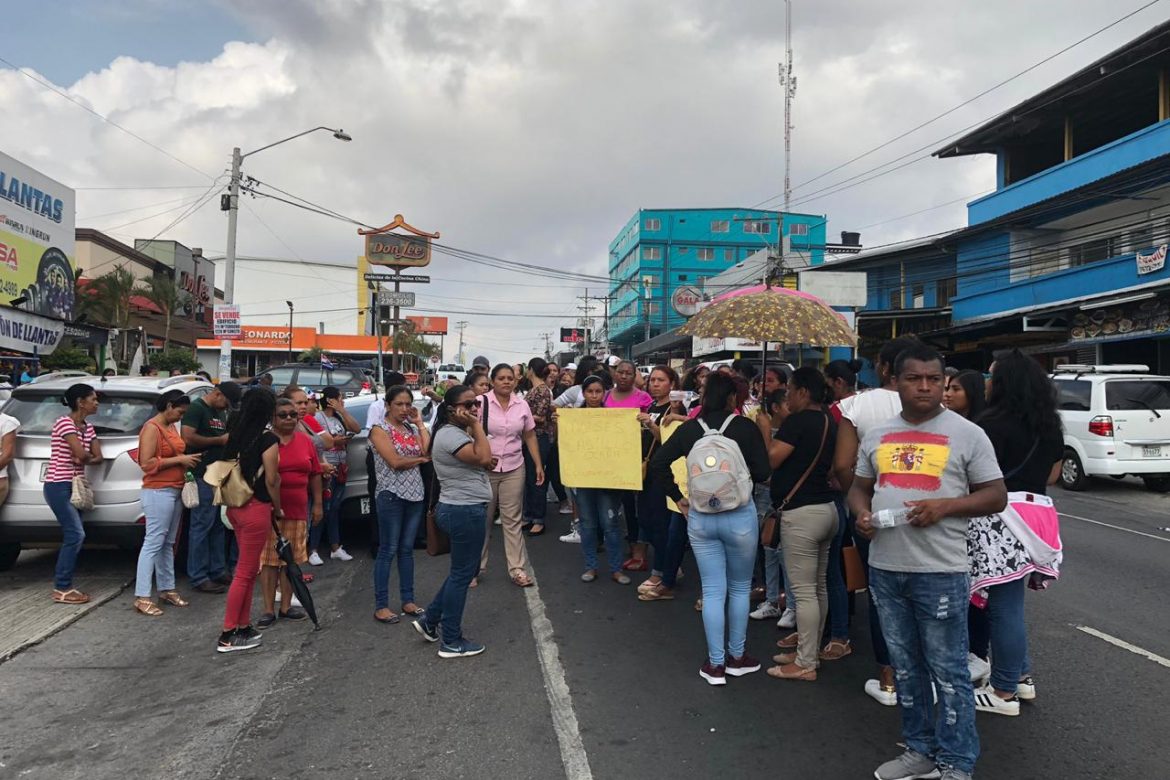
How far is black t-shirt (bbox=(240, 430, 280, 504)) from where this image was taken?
4848mm

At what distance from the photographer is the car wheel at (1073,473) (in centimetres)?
1252

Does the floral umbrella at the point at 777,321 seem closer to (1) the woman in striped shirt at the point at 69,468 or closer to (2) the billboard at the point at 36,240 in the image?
(1) the woman in striped shirt at the point at 69,468

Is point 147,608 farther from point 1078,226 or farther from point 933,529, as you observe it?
point 1078,226

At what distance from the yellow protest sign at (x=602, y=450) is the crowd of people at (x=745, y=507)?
0.17 m

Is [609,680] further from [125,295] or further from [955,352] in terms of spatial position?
[125,295]

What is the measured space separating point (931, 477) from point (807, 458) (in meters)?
1.22

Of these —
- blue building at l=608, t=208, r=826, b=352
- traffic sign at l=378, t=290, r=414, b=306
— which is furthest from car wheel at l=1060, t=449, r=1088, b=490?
blue building at l=608, t=208, r=826, b=352

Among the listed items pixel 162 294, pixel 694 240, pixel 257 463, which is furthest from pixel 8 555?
pixel 694 240

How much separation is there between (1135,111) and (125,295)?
37.7 meters

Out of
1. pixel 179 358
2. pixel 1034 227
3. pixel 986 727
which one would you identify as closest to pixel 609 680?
pixel 986 727

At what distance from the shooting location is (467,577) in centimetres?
471

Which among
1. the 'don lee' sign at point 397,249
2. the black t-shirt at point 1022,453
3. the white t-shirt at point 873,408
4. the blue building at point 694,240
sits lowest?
the black t-shirt at point 1022,453

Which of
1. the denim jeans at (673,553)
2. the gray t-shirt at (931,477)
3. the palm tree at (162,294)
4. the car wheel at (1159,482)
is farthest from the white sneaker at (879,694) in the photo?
the palm tree at (162,294)

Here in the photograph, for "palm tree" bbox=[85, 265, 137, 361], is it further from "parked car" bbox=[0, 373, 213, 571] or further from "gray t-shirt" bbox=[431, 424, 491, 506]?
"gray t-shirt" bbox=[431, 424, 491, 506]
